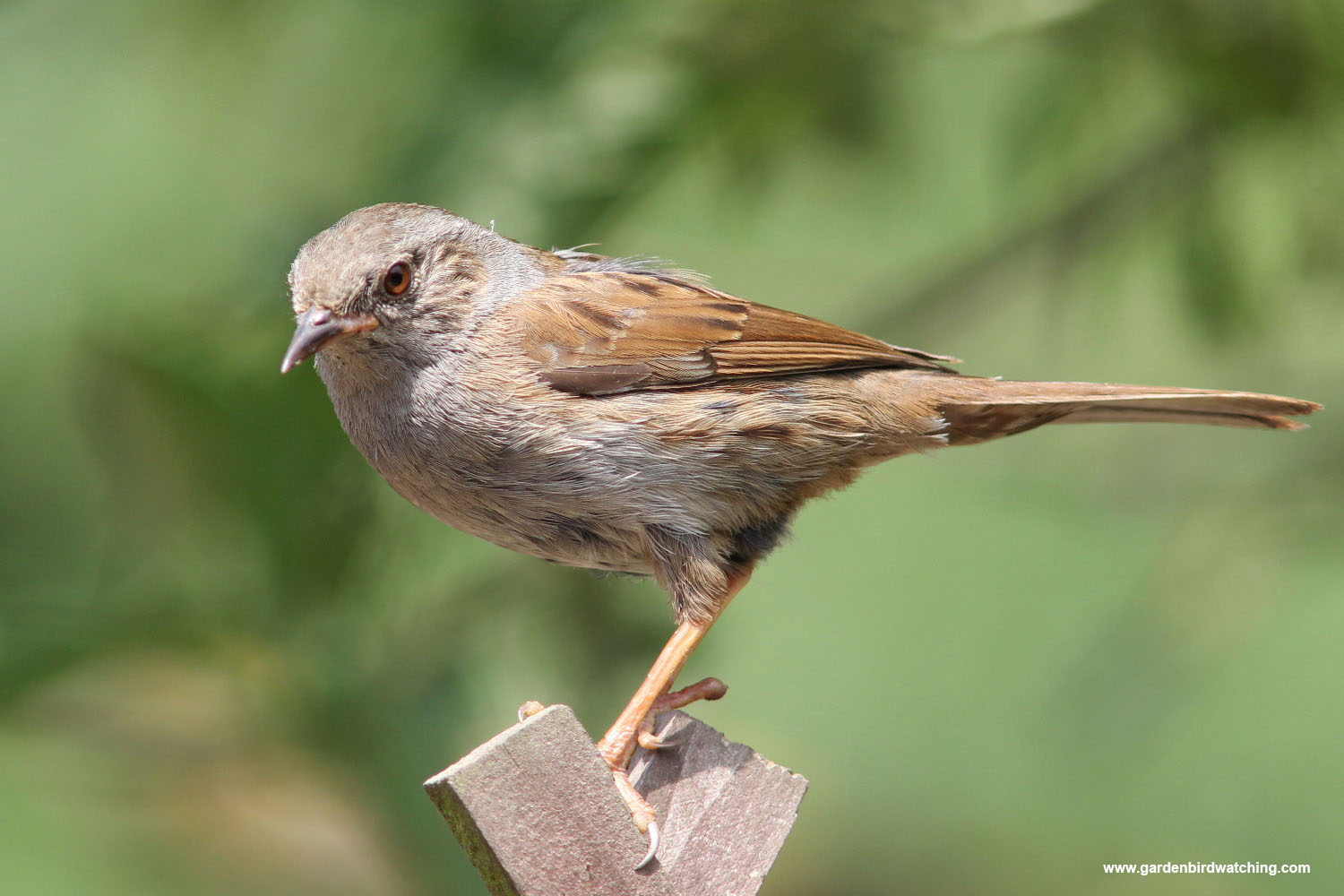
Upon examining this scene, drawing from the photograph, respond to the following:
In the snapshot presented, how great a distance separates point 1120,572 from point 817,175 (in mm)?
4501

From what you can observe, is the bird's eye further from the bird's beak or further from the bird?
the bird's beak

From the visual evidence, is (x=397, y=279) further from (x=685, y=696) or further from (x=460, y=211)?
(x=685, y=696)

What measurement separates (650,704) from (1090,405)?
1661mm

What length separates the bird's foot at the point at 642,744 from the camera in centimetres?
276

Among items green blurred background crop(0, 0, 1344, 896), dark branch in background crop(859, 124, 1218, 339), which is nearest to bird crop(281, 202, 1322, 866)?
green blurred background crop(0, 0, 1344, 896)

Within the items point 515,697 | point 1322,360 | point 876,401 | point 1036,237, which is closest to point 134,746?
point 515,697

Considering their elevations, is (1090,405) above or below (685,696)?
above

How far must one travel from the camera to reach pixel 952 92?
20.9 ft

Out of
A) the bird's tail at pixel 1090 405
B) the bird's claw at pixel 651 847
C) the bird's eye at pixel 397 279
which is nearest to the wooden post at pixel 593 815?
the bird's claw at pixel 651 847

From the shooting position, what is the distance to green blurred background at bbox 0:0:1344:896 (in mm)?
4535

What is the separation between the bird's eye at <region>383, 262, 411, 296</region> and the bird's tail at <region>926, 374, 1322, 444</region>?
157 centimetres

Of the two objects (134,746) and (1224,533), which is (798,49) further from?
(134,746)

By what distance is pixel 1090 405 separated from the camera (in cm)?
379

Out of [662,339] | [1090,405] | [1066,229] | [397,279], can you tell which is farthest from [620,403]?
[1066,229]
